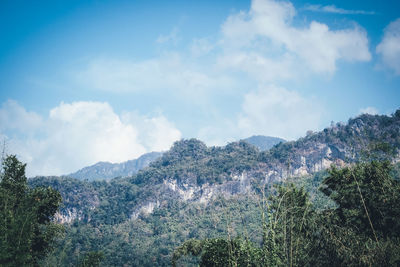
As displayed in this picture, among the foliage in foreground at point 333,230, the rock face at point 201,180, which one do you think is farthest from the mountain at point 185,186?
the foliage in foreground at point 333,230

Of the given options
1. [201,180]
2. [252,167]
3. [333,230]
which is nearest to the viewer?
[333,230]

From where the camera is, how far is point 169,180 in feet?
366

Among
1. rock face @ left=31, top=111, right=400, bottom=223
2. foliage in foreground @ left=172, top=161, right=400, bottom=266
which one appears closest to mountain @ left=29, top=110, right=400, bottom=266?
rock face @ left=31, top=111, right=400, bottom=223

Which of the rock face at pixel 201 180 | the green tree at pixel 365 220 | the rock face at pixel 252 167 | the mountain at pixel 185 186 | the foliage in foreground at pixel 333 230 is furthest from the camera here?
the rock face at pixel 252 167

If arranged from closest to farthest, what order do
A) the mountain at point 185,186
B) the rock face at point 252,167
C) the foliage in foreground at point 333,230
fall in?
the foliage in foreground at point 333,230, the mountain at point 185,186, the rock face at point 252,167

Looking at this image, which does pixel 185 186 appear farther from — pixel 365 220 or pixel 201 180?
pixel 365 220

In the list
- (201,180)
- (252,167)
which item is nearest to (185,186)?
(201,180)

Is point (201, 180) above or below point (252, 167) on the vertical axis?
below

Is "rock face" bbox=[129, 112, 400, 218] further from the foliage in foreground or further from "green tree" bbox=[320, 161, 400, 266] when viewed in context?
"green tree" bbox=[320, 161, 400, 266]

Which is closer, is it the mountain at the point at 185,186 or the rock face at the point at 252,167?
the mountain at the point at 185,186

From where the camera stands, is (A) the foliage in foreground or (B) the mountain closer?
(A) the foliage in foreground

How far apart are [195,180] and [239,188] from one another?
60.4ft

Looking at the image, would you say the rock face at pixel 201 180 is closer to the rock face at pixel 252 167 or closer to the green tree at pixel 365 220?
the rock face at pixel 252 167

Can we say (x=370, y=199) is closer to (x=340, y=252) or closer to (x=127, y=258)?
(x=340, y=252)
